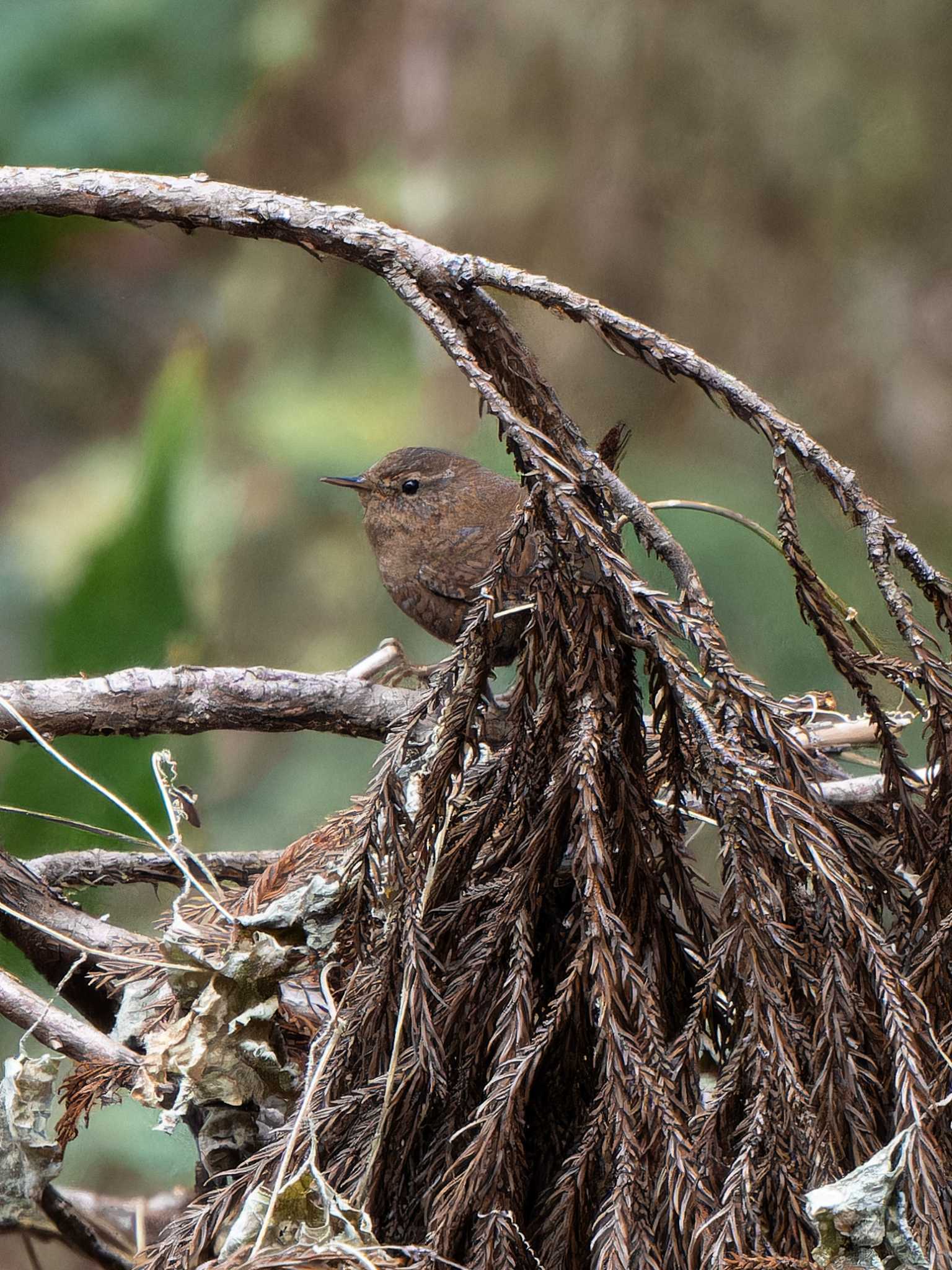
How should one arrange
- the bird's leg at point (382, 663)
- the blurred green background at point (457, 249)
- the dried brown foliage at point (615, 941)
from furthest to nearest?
the blurred green background at point (457, 249)
the bird's leg at point (382, 663)
the dried brown foliage at point (615, 941)

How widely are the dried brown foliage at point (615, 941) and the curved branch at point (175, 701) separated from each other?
530 millimetres

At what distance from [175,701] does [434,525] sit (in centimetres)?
53

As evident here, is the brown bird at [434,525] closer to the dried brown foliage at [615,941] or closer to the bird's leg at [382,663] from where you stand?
the bird's leg at [382,663]

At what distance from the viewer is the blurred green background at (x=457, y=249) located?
301cm

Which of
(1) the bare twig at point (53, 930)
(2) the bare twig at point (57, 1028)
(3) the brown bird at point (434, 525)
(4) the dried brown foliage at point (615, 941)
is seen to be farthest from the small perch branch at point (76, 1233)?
(3) the brown bird at point (434, 525)

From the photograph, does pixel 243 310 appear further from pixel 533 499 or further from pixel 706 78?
pixel 533 499

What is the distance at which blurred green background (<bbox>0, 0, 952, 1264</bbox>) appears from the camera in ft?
9.87

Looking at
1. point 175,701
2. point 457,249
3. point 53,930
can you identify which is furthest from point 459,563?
point 457,249

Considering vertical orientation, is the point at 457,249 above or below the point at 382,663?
above

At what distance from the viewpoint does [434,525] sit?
5.82 ft

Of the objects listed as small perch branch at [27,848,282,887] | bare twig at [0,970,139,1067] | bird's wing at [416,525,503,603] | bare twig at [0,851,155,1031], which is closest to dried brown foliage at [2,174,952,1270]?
bare twig at [0,970,139,1067]

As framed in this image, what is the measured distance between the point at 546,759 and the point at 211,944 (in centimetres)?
37

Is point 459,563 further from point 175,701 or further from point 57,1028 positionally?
point 57,1028

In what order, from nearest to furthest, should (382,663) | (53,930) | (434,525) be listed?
(53,930), (382,663), (434,525)
